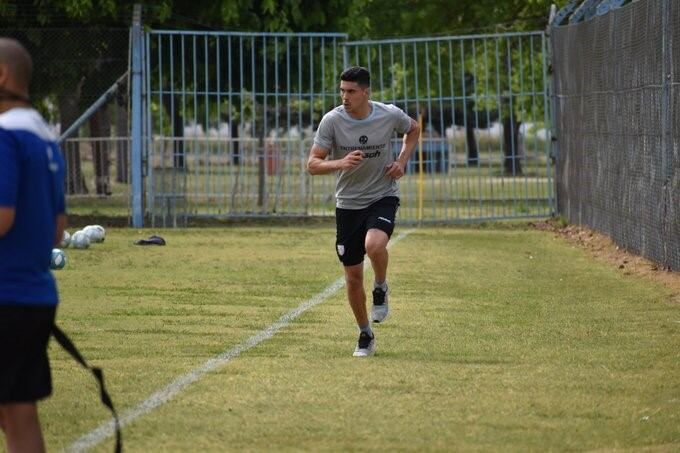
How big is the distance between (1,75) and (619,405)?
4.13 meters

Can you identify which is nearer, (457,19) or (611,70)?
(611,70)

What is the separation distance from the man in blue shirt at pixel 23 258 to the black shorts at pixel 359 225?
5179 mm

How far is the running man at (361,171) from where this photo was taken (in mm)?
11070

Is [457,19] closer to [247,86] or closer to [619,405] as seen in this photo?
[247,86]

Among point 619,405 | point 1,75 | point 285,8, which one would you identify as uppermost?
point 285,8

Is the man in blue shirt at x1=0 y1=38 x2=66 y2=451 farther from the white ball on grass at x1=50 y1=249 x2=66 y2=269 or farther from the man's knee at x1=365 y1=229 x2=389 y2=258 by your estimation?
the white ball on grass at x1=50 y1=249 x2=66 y2=269

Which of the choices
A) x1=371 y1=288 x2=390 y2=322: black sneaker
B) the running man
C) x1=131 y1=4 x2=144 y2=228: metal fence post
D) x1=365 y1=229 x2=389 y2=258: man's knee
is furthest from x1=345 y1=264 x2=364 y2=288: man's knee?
x1=131 y1=4 x2=144 y2=228: metal fence post

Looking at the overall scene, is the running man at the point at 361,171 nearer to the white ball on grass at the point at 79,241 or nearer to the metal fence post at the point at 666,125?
the metal fence post at the point at 666,125

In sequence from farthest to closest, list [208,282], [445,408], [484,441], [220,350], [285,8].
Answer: [285,8], [208,282], [220,350], [445,408], [484,441]

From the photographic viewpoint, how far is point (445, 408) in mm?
8562

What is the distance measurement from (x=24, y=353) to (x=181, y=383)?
3417 mm

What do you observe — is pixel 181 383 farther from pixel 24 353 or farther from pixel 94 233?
pixel 94 233

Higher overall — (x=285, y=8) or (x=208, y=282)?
(x=285, y=8)

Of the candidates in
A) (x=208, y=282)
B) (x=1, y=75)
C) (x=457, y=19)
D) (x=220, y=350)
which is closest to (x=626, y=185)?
(x=208, y=282)
